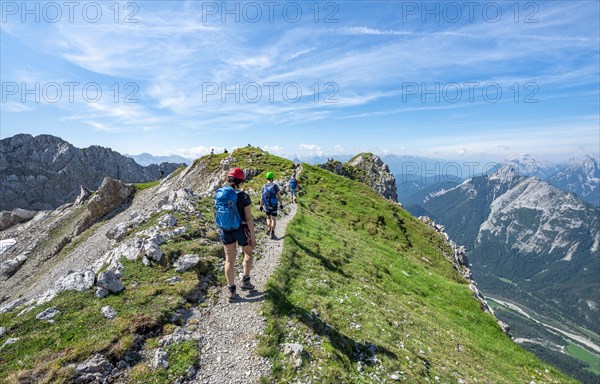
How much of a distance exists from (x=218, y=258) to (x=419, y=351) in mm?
11414

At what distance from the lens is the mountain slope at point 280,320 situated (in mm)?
9969

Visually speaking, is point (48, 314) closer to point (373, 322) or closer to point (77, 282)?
point (77, 282)

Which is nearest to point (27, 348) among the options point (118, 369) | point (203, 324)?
point (118, 369)

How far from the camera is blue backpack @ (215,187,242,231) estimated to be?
41.8 feet

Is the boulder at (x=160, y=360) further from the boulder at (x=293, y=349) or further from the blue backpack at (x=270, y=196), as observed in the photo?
the blue backpack at (x=270, y=196)

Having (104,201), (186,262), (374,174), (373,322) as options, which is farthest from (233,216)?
(374,174)

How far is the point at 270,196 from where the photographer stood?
75.6 feet

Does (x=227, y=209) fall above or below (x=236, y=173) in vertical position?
below

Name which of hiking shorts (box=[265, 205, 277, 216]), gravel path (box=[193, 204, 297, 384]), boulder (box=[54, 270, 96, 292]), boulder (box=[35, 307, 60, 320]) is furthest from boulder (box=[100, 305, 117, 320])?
hiking shorts (box=[265, 205, 277, 216])

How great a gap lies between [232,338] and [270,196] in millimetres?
12687

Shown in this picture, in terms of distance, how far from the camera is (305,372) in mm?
10109

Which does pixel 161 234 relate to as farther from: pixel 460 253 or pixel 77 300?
pixel 460 253

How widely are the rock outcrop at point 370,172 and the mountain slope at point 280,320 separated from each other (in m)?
74.0

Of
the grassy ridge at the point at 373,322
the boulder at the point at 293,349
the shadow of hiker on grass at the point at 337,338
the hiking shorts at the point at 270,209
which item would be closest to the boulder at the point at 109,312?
the grassy ridge at the point at 373,322
